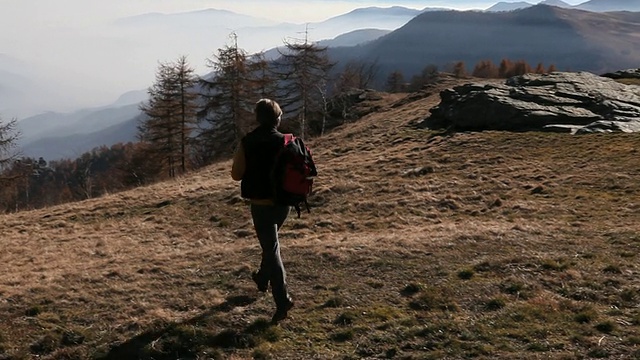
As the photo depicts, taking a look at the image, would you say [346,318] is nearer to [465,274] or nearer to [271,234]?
[271,234]

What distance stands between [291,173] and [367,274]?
2953 millimetres

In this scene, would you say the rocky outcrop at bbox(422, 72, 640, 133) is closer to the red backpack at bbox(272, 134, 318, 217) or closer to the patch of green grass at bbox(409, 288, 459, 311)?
the patch of green grass at bbox(409, 288, 459, 311)

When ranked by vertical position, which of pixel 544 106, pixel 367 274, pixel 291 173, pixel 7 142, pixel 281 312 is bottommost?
pixel 367 274

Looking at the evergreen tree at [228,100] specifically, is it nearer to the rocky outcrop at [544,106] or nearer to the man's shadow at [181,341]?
the rocky outcrop at [544,106]

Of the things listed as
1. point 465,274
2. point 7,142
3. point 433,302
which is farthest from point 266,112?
point 7,142

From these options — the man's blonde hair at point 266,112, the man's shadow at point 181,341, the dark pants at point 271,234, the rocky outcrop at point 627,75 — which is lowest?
the man's shadow at point 181,341

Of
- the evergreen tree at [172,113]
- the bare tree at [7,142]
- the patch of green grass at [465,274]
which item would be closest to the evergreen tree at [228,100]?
the evergreen tree at [172,113]

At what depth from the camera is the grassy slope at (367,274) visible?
596 centimetres

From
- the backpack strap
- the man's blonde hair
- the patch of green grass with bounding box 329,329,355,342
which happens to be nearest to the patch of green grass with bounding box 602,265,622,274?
the patch of green grass with bounding box 329,329,355,342

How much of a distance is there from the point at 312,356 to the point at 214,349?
1100 millimetres

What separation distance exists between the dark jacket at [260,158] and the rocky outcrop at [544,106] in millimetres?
19244

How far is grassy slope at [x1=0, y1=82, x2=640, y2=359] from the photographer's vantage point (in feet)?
19.6

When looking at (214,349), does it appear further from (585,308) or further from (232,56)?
(232,56)

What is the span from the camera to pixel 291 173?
6.01 m
